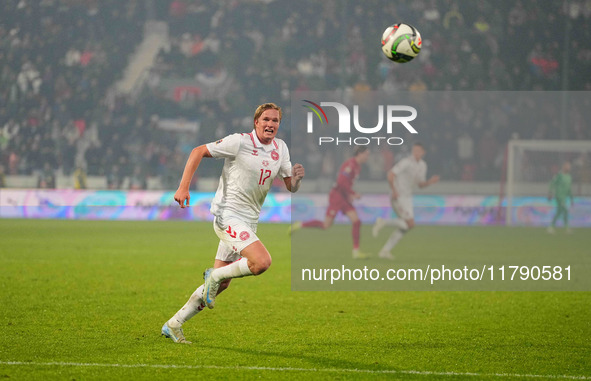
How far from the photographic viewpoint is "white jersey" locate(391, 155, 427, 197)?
14.5 metres

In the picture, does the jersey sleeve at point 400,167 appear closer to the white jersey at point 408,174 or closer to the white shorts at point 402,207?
the white jersey at point 408,174

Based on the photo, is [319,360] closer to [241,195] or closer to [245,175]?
[241,195]

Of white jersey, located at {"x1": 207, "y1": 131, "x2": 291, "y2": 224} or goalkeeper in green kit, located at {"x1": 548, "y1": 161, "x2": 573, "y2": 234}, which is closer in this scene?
white jersey, located at {"x1": 207, "y1": 131, "x2": 291, "y2": 224}

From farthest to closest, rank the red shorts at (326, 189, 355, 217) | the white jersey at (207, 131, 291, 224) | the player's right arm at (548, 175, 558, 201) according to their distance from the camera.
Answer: the player's right arm at (548, 175, 558, 201), the red shorts at (326, 189, 355, 217), the white jersey at (207, 131, 291, 224)

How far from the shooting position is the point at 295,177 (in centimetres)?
662

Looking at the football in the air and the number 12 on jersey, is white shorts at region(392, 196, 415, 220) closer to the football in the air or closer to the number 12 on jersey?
the football in the air

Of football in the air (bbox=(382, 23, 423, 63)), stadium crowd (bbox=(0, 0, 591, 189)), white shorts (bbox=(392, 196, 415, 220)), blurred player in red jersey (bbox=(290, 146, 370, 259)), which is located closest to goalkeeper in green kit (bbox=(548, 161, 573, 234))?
stadium crowd (bbox=(0, 0, 591, 189))

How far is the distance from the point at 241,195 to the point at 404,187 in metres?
8.41

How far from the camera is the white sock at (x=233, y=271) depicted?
6.31 metres

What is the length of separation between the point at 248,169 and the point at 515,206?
58.7 ft

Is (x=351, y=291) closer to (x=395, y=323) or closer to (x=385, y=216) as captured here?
(x=395, y=323)

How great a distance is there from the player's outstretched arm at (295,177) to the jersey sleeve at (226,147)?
0.50 meters

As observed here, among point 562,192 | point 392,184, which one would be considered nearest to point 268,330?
point 392,184

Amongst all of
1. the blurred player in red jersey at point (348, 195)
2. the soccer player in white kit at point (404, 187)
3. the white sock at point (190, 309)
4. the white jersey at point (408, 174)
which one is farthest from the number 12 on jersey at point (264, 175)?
the white jersey at point (408, 174)
